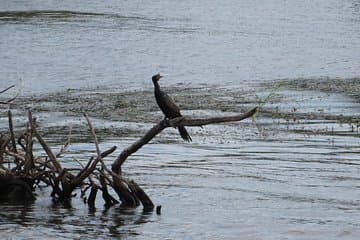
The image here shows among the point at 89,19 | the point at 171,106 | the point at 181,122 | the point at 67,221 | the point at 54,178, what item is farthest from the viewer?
the point at 89,19

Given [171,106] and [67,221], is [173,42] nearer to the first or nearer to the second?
[67,221]

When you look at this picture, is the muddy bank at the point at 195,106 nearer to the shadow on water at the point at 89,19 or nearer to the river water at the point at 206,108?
the river water at the point at 206,108

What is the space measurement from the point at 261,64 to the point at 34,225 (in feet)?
61.8

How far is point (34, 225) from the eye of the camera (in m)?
10.7

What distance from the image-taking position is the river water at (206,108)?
437 inches

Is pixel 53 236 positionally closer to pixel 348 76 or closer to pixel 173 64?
pixel 348 76

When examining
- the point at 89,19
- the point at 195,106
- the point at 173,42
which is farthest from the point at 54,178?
the point at 89,19

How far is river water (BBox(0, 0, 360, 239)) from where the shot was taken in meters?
11.1

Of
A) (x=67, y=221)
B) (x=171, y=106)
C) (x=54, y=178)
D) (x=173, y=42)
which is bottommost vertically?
(x=67, y=221)

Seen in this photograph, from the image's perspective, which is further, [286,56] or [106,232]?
[286,56]

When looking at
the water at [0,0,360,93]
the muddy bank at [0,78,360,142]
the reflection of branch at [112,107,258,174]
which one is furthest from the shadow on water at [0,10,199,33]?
the reflection of branch at [112,107,258,174]

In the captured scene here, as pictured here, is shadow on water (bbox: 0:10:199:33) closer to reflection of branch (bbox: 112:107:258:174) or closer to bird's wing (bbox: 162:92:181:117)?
reflection of branch (bbox: 112:107:258:174)

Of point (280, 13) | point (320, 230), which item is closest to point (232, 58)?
point (280, 13)

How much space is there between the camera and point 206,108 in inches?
782
